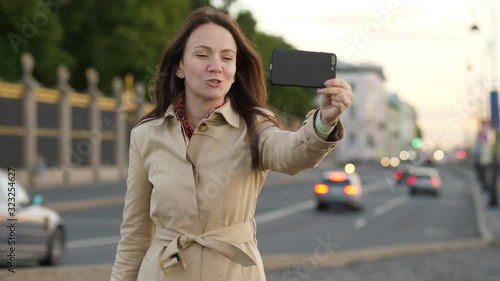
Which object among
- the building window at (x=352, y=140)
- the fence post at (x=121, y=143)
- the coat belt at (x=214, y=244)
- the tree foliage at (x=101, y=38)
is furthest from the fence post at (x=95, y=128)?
the building window at (x=352, y=140)

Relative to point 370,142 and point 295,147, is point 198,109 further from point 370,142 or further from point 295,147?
point 370,142

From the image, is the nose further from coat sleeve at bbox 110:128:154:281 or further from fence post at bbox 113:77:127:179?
fence post at bbox 113:77:127:179

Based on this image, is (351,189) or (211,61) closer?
(211,61)

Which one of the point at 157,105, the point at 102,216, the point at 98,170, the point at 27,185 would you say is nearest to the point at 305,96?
the point at 98,170

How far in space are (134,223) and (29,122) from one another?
4213 cm

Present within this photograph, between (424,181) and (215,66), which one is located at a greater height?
(215,66)

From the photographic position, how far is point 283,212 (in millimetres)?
38125

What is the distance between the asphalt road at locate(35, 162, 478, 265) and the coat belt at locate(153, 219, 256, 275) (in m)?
14.6

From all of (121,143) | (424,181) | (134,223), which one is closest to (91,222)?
(134,223)

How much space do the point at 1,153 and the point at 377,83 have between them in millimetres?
150851

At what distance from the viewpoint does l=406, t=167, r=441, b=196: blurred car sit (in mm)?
55031

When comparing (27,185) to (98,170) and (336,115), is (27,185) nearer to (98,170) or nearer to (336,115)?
(98,170)

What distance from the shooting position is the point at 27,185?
142ft

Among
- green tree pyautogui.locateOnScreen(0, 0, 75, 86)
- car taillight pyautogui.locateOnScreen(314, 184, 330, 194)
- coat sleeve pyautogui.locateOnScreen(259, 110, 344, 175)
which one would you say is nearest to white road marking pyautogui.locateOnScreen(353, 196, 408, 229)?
car taillight pyautogui.locateOnScreen(314, 184, 330, 194)
